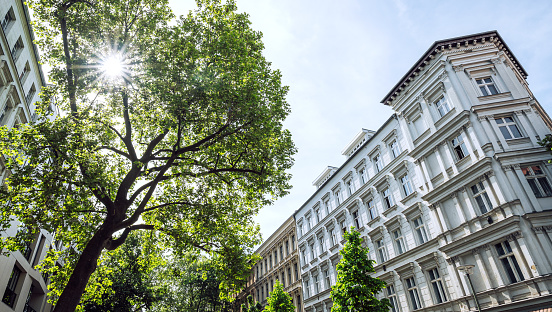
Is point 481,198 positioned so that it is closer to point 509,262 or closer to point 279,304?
point 509,262

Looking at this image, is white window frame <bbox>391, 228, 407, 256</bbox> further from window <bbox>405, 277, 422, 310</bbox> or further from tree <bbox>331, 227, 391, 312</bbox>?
tree <bbox>331, 227, 391, 312</bbox>

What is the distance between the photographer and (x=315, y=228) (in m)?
33.8

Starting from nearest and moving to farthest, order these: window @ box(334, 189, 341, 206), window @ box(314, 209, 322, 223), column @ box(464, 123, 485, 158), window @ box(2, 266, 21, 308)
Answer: column @ box(464, 123, 485, 158), window @ box(2, 266, 21, 308), window @ box(334, 189, 341, 206), window @ box(314, 209, 322, 223)

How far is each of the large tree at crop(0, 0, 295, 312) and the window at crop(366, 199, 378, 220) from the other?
12.0m

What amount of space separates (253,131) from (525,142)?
14.5 m

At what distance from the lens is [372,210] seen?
83.0 feet

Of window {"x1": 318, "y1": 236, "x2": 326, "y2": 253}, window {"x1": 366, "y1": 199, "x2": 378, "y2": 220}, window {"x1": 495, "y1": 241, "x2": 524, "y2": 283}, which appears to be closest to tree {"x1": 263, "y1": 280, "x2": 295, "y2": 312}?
window {"x1": 318, "y1": 236, "x2": 326, "y2": 253}

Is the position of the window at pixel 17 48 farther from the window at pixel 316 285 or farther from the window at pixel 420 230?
the window at pixel 316 285

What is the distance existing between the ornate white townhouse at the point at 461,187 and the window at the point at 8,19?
2429 centimetres

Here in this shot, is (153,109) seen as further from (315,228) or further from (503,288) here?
(315,228)

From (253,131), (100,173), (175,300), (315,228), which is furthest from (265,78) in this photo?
(175,300)

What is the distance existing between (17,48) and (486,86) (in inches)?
1087

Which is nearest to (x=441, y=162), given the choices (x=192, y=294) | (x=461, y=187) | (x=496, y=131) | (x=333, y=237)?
(x=461, y=187)

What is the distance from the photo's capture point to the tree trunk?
33.9ft
